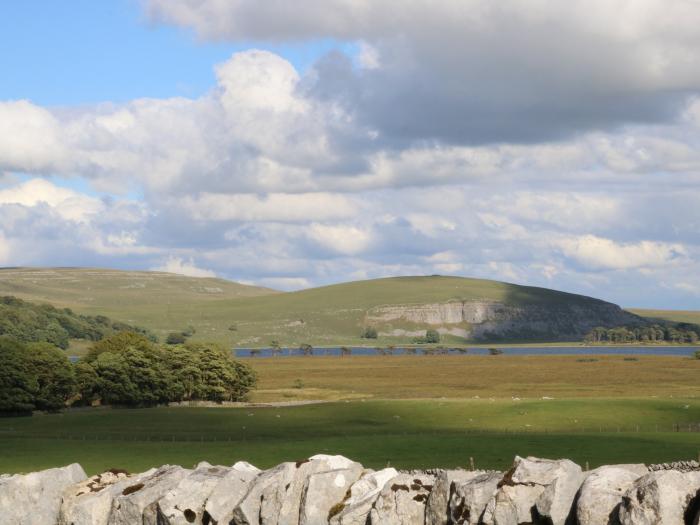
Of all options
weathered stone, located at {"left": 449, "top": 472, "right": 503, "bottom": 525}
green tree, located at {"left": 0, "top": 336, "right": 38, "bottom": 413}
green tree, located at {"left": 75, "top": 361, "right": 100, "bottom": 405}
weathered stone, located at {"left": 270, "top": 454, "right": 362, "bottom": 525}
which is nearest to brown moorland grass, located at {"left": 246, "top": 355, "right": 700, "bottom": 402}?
green tree, located at {"left": 75, "top": 361, "right": 100, "bottom": 405}

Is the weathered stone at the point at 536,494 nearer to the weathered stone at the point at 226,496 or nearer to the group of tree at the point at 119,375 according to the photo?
the weathered stone at the point at 226,496

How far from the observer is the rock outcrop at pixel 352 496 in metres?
18.5

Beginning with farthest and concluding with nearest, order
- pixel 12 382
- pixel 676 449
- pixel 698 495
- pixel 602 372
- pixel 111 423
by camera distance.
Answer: pixel 602 372, pixel 12 382, pixel 111 423, pixel 676 449, pixel 698 495

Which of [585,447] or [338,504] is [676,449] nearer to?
[585,447]

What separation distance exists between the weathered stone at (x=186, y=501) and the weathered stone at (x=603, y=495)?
908cm

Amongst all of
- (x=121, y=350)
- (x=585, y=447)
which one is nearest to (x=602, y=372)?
(x=121, y=350)

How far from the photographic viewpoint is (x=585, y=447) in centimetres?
6000

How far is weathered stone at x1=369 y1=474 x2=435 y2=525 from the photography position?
21.5 metres

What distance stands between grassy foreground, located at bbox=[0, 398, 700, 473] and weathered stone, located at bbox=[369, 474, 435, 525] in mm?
29983

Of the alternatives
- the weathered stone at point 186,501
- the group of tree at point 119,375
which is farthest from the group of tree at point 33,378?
the weathered stone at point 186,501

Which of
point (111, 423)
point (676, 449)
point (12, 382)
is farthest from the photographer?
point (12, 382)

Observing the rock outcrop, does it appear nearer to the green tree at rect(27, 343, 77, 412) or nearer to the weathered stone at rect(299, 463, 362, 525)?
the weathered stone at rect(299, 463, 362, 525)

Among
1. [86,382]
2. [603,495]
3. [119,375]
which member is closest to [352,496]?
[603,495]

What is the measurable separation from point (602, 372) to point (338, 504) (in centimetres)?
16262
